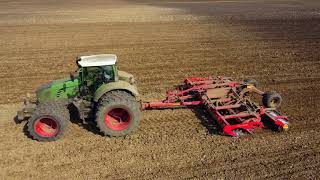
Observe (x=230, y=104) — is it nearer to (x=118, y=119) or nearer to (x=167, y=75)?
(x=118, y=119)

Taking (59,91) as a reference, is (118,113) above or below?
below

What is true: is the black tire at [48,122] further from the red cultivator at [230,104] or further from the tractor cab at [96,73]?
the red cultivator at [230,104]

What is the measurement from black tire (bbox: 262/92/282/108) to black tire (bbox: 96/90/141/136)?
11.9 ft

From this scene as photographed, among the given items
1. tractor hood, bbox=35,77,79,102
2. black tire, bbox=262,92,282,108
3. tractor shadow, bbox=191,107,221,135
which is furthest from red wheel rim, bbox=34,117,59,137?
black tire, bbox=262,92,282,108

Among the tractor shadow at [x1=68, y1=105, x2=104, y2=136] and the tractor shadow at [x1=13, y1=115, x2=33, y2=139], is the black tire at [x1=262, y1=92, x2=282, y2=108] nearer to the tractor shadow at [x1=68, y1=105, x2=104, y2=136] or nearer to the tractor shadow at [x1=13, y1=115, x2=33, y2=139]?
the tractor shadow at [x1=68, y1=105, x2=104, y2=136]

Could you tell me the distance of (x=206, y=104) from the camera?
938 cm

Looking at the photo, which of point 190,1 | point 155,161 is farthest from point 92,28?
point 190,1

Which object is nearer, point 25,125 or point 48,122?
point 48,122

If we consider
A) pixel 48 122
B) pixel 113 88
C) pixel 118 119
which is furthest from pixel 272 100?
pixel 48 122

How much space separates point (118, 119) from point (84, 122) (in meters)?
0.84

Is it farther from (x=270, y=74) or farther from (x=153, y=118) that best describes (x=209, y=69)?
(x=153, y=118)

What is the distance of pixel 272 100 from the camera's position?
10.0 m

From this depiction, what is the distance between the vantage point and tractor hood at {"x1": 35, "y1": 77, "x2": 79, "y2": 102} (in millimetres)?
8766

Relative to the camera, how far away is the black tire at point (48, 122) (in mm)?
8188
